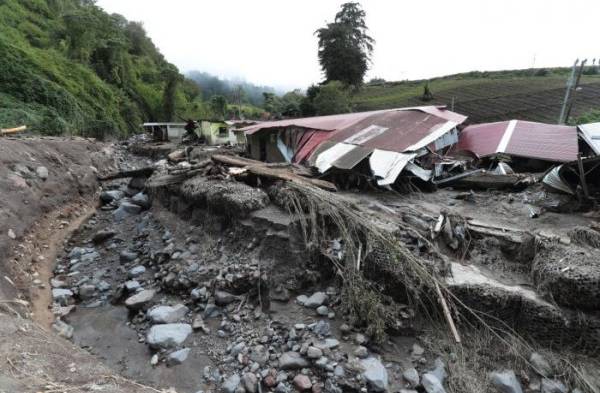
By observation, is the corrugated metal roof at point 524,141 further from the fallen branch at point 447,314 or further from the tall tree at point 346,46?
the tall tree at point 346,46

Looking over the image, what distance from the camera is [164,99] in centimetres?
2900

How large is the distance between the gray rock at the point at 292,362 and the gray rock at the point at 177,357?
104cm

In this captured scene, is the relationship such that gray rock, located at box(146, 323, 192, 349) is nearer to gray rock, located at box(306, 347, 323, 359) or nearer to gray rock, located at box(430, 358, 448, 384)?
gray rock, located at box(306, 347, 323, 359)

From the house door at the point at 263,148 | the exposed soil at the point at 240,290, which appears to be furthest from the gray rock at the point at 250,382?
the house door at the point at 263,148

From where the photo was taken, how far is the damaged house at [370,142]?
20.1ft

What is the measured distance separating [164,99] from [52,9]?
9640 mm

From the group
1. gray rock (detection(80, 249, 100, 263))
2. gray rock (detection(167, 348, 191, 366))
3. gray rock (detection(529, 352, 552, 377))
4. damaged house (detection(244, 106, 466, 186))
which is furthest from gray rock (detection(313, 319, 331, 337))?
gray rock (detection(80, 249, 100, 263))

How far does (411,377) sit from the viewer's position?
2.78 meters

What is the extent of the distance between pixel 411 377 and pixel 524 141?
8.10 m

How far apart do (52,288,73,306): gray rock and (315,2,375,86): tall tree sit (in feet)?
90.4

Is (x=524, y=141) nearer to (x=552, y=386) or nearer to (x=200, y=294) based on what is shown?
(x=552, y=386)

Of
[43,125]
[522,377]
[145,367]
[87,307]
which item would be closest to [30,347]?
[145,367]

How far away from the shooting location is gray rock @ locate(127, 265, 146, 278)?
4766 millimetres

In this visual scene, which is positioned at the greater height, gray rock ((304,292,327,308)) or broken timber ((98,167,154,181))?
broken timber ((98,167,154,181))
